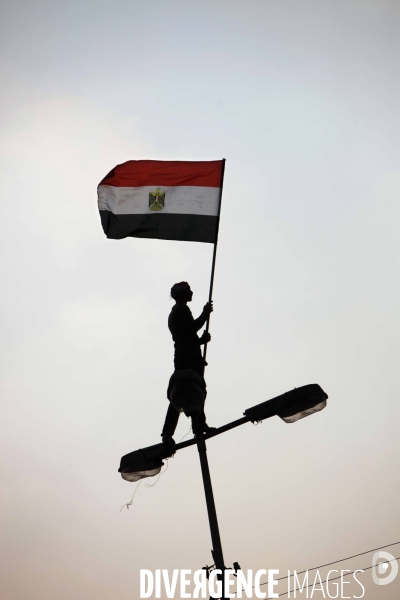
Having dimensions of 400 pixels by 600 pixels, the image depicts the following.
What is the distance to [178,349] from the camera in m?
11.6

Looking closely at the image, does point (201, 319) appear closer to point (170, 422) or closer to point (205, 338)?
point (205, 338)

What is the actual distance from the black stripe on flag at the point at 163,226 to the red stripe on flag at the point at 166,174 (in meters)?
0.67

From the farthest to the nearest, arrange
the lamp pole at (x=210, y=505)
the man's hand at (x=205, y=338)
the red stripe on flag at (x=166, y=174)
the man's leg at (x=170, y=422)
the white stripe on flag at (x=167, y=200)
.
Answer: the red stripe on flag at (x=166, y=174) → the white stripe on flag at (x=167, y=200) → the man's hand at (x=205, y=338) → the man's leg at (x=170, y=422) → the lamp pole at (x=210, y=505)

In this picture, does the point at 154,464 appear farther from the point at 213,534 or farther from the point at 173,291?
the point at 173,291

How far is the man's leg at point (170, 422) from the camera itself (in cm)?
1120

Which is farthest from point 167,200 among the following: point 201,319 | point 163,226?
point 201,319

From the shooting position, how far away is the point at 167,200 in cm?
1292

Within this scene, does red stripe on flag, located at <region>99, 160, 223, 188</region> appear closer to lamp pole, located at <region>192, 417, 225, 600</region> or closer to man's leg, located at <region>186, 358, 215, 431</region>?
man's leg, located at <region>186, 358, 215, 431</region>

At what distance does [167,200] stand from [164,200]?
0.06m

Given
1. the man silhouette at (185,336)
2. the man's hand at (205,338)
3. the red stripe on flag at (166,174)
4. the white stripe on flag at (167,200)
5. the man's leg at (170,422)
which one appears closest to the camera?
the man's leg at (170,422)

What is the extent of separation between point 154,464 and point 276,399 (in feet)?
7.53

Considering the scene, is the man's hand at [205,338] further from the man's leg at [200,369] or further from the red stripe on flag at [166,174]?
the red stripe on flag at [166,174]

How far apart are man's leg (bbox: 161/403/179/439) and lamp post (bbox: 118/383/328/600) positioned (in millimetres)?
206

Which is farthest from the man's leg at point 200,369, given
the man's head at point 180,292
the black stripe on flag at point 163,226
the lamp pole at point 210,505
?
the black stripe on flag at point 163,226
